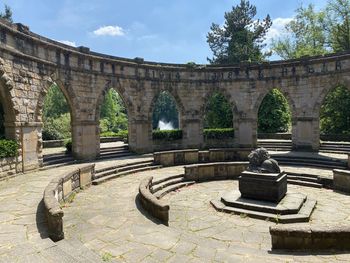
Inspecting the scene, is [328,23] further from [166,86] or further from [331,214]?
[331,214]

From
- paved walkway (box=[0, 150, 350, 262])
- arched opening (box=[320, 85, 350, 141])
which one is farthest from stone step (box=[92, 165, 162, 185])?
arched opening (box=[320, 85, 350, 141])

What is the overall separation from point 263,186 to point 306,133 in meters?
11.8

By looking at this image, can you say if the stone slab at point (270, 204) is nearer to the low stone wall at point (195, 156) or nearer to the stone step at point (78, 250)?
the stone step at point (78, 250)

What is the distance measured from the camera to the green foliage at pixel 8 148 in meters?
11.4

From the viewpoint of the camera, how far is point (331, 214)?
876 cm

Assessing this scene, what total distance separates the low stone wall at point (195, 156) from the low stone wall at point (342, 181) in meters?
5.71

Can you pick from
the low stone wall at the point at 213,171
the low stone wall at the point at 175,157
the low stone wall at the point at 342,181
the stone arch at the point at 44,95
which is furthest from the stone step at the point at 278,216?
the stone arch at the point at 44,95

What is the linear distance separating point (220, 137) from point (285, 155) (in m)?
6.12

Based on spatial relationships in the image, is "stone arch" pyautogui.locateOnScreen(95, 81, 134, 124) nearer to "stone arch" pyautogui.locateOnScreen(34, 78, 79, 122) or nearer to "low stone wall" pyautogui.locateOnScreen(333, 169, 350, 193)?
"stone arch" pyautogui.locateOnScreen(34, 78, 79, 122)

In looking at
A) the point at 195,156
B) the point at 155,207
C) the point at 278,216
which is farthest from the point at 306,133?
the point at 155,207

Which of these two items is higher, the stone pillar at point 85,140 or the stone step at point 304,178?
the stone pillar at point 85,140

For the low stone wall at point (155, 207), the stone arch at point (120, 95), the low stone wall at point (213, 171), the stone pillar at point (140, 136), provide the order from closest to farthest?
the low stone wall at point (155, 207)
the low stone wall at point (213, 171)
the stone arch at point (120, 95)
the stone pillar at point (140, 136)

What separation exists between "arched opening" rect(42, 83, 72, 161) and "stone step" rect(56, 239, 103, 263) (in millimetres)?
10256

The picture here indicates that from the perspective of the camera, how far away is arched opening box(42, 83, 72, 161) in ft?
55.3
